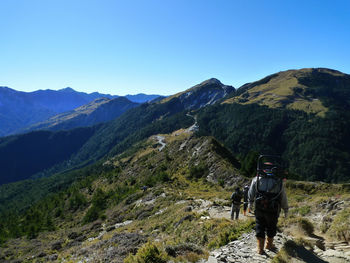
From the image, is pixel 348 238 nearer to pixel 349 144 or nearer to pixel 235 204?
pixel 235 204

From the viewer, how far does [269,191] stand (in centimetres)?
790

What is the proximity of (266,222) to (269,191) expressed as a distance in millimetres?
1103

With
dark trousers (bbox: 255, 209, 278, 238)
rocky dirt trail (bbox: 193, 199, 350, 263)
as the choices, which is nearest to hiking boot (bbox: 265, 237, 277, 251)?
rocky dirt trail (bbox: 193, 199, 350, 263)

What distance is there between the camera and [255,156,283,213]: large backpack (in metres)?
7.85

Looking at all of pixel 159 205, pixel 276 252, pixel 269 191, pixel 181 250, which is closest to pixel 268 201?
pixel 269 191

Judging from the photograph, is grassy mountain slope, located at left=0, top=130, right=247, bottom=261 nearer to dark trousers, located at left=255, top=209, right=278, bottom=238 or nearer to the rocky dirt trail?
the rocky dirt trail

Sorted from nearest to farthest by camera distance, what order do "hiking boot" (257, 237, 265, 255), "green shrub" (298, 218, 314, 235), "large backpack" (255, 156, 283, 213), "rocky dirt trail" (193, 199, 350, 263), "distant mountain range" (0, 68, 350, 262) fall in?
"rocky dirt trail" (193, 199, 350, 263) < "large backpack" (255, 156, 283, 213) < "hiking boot" (257, 237, 265, 255) < "distant mountain range" (0, 68, 350, 262) < "green shrub" (298, 218, 314, 235)

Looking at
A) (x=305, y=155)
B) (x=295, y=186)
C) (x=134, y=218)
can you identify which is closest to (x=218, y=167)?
(x=295, y=186)

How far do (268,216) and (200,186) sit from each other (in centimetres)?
4001

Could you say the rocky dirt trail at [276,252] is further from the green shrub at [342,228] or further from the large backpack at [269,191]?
the large backpack at [269,191]

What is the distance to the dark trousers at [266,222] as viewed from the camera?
789 cm

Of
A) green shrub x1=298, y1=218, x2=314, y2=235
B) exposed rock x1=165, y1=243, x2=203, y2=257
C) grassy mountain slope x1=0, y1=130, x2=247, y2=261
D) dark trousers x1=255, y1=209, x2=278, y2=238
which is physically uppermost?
dark trousers x1=255, y1=209, x2=278, y2=238

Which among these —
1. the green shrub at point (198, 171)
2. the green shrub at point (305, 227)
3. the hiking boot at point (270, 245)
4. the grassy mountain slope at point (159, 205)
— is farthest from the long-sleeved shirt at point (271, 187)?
the green shrub at point (198, 171)

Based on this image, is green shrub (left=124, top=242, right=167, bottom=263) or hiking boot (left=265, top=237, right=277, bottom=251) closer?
hiking boot (left=265, top=237, right=277, bottom=251)
